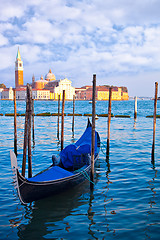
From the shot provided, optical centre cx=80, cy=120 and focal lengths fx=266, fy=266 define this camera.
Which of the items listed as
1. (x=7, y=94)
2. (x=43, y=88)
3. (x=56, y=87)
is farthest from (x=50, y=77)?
(x=7, y=94)

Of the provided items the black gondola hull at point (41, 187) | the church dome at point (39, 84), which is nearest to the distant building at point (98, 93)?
the church dome at point (39, 84)

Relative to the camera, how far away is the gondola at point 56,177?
16.9ft

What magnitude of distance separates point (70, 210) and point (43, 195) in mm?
679

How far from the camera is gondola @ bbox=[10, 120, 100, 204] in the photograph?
5.15 m

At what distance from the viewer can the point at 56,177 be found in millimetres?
5832

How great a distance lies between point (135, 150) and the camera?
11.0 m

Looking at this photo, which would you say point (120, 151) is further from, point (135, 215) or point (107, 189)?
point (135, 215)

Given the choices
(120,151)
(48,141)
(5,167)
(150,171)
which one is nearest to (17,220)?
(5,167)

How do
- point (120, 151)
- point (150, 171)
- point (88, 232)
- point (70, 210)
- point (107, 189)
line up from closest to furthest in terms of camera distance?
point (88, 232) → point (70, 210) → point (107, 189) → point (150, 171) → point (120, 151)

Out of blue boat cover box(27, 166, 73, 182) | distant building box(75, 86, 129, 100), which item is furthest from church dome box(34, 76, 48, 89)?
blue boat cover box(27, 166, 73, 182)

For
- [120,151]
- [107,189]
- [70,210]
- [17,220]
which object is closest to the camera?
[17,220]

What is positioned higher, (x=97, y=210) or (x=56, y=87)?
(x=56, y=87)

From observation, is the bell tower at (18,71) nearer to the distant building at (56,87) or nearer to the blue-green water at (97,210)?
the distant building at (56,87)

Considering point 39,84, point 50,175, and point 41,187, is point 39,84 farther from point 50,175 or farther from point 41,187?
point 41,187
